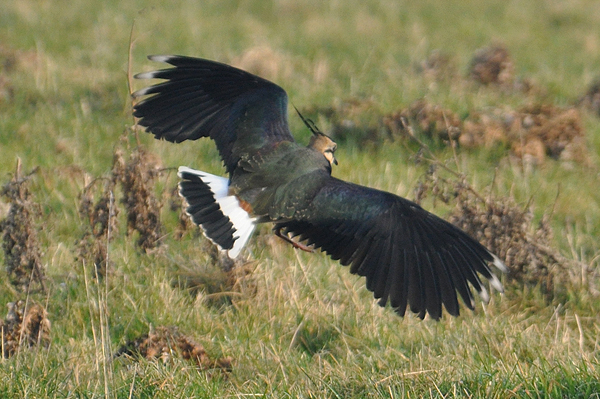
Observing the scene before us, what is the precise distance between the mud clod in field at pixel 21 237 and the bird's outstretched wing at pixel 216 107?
773 mm

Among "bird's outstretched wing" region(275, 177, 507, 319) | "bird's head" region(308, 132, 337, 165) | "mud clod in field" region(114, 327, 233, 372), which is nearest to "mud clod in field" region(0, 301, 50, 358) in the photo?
"mud clod in field" region(114, 327, 233, 372)

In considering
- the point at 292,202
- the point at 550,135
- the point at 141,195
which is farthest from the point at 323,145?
the point at 550,135

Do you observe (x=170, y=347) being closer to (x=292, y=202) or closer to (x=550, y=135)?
(x=292, y=202)

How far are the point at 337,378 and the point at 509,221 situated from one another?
1.97 meters

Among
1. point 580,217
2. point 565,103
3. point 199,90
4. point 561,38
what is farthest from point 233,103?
point 561,38

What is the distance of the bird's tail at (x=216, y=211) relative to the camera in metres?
4.70

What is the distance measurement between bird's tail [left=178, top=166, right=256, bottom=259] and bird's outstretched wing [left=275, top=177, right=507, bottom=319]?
1.29ft

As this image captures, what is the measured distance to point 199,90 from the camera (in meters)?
5.30

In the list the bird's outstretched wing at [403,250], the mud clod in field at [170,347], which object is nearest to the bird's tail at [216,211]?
the bird's outstretched wing at [403,250]

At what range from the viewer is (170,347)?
470 centimetres

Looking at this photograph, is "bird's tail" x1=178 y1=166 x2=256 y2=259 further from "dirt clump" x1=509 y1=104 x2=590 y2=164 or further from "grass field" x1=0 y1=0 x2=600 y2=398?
"dirt clump" x1=509 y1=104 x2=590 y2=164

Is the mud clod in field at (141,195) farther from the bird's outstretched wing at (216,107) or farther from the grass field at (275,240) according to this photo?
the bird's outstretched wing at (216,107)

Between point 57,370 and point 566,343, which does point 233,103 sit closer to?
point 57,370

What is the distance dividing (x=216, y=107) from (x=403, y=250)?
4.71ft
